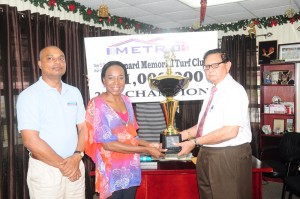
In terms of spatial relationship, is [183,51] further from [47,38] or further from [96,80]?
[47,38]

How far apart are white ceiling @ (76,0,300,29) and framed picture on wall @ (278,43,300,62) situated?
0.70m

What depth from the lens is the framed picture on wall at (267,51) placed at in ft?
20.6

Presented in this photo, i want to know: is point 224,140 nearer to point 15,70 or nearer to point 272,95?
point 15,70

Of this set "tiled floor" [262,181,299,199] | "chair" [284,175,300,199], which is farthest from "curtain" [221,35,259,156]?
"chair" [284,175,300,199]

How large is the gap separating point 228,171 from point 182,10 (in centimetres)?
403

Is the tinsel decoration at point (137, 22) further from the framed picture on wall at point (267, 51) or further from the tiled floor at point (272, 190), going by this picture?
the tiled floor at point (272, 190)

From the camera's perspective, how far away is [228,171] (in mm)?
2326

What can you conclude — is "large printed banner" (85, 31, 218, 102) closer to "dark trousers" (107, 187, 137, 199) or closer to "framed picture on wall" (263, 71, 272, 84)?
"dark trousers" (107, 187, 137, 199)

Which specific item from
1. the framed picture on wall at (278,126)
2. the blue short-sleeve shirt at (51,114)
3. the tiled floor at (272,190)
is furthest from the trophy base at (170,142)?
the framed picture on wall at (278,126)

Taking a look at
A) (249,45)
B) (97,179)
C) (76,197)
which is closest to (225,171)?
(97,179)

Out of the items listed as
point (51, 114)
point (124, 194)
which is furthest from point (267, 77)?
point (51, 114)

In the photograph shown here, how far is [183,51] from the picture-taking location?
3.09m

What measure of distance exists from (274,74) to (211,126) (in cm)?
406

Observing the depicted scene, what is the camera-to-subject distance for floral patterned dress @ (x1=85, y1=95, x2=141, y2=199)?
7.11 ft
